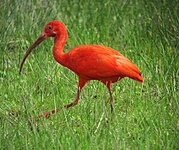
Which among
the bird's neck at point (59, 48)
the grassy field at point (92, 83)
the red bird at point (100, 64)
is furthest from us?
the bird's neck at point (59, 48)

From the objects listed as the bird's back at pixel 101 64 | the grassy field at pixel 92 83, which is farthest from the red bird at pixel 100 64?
the grassy field at pixel 92 83

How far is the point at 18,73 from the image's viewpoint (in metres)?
5.80

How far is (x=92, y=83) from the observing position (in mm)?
5531

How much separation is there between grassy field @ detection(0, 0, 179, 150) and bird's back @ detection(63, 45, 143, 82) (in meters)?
0.18

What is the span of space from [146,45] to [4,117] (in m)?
2.27

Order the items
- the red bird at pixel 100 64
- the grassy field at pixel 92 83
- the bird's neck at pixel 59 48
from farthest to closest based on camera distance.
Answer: the bird's neck at pixel 59 48 < the red bird at pixel 100 64 < the grassy field at pixel 92 83

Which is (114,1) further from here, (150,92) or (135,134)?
(135,134)

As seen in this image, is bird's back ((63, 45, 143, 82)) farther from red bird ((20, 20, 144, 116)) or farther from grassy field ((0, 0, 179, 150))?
grassy field ((0, 0, 179, 150))

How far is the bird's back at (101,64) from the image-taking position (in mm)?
4629

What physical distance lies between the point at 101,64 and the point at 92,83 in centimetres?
86

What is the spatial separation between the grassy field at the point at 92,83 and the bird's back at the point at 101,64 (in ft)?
0.59

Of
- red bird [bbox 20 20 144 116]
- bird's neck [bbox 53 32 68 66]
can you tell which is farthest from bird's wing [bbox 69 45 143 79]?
bird's neck [bbox 53 32 68 66]

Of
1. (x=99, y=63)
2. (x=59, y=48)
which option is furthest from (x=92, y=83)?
(x=99, y=63)

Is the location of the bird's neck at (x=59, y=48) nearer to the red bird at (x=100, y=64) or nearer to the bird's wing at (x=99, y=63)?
the red bird at (x=100, y=64)
